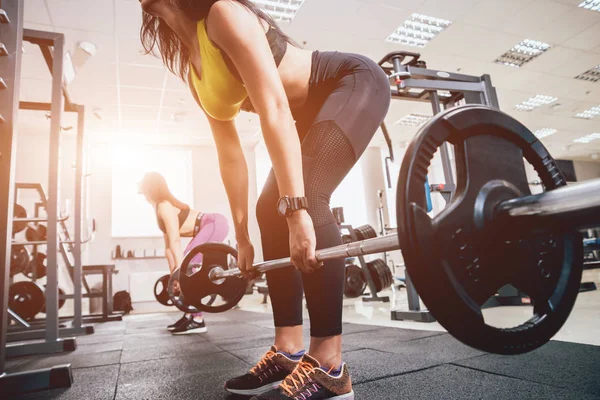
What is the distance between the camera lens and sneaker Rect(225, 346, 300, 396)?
3.17 ft

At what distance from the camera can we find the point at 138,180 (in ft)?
22.4

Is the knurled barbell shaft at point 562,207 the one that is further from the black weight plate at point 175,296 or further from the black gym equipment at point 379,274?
the black gym equipment at point 379,274

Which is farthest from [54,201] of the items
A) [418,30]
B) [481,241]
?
[418,30]

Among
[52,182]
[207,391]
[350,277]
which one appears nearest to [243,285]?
[207,391]

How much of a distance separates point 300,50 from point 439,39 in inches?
175

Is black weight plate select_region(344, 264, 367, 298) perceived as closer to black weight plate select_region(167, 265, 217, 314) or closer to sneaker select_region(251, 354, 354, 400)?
black weight plate select_region(167, 265, 217, 314)

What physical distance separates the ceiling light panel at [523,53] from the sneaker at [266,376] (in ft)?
18.0

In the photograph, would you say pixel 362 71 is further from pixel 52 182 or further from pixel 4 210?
pixel 52 182

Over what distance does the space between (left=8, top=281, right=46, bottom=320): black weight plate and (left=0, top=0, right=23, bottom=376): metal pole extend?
112 inches

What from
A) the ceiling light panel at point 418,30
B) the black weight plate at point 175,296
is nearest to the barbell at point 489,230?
the black weight plate at point 175,296

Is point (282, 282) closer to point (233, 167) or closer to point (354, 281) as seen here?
point (233, 167)

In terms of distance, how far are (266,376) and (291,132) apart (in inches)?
24.4

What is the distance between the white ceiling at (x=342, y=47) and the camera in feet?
13.4

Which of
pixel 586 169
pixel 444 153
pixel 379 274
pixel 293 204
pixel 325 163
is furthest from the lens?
pixel 586 169
